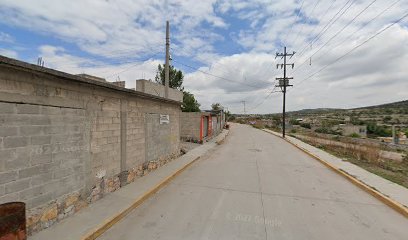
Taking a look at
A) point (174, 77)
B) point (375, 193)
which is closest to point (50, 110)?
point (375, 193)

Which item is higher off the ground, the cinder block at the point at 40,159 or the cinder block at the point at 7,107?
the cinder block at the point at 7,107

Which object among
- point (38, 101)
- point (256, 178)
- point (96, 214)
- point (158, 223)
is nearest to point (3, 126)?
point (38, 101)

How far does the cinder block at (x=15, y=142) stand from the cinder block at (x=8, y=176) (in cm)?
46

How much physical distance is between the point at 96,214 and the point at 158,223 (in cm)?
144

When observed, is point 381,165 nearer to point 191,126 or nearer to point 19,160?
point 191,126

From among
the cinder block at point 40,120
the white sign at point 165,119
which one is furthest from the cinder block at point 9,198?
the white sign at point 165,119

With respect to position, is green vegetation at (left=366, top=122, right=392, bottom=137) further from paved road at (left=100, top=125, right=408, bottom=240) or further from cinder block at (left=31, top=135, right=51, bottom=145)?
cinder block at (left=31, top=135, right=51, bottom=145)

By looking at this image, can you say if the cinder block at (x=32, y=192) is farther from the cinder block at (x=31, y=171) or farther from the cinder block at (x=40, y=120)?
the cinder block at (x=40, y=120)

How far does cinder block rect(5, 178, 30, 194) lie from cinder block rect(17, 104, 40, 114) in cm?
125

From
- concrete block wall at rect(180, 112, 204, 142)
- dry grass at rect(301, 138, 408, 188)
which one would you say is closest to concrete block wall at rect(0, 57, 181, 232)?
dry grass at rect(301, 138, 408, 188)

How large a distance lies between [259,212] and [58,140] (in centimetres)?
495

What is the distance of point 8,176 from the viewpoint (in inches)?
171

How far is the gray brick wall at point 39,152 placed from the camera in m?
4.36

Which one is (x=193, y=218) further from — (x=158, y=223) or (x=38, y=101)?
(x=38, y=101)
